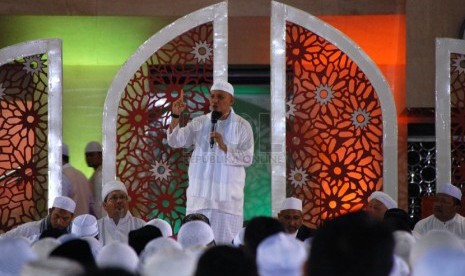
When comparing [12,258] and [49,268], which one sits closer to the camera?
[49,268]

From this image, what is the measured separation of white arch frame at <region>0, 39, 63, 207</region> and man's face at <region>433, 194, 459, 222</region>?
2833 millimetres

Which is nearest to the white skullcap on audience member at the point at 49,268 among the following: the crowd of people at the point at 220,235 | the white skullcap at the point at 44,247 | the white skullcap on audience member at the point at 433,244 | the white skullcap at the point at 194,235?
the crowd of people at the point at 220,235

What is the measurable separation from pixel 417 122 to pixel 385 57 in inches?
28.6

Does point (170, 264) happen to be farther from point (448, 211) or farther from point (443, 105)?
point (443, 105)

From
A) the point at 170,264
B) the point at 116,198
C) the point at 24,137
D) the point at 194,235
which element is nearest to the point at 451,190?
the point at 116,198

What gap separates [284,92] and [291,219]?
1143mm

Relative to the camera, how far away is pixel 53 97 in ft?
24.5

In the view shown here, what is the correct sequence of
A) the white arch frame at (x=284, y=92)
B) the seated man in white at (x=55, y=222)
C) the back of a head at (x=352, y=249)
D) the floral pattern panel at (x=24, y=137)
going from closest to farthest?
the back of a head at (x=352, y=249)
the seated man in white at (x=55, y=222)
the white arch frame at (x=284, y=92)
the floral pattern panel at (x=24, y=137)

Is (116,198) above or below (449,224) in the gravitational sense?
above

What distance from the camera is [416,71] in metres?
8.72

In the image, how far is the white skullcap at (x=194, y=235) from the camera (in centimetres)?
467

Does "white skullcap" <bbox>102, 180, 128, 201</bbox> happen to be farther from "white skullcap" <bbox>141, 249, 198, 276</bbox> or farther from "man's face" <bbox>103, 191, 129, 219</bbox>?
"white skullcap" <bbox>141, 249, 198, 276</bbox>

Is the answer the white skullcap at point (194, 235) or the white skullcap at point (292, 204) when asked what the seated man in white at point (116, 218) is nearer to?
the white skullcap at point (292, 204)

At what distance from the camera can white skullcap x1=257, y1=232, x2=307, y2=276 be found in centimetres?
329
